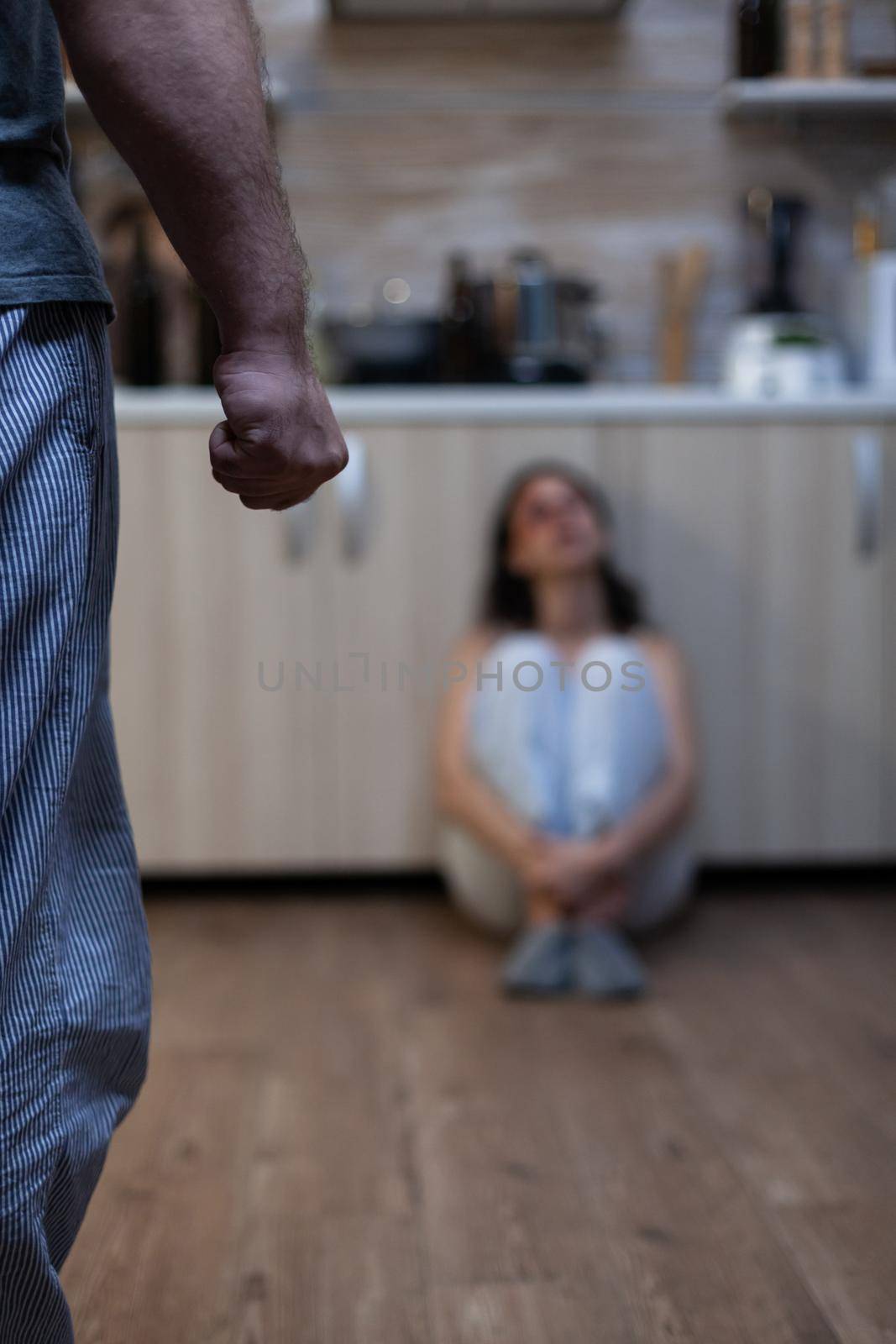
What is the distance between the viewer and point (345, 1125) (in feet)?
5.28

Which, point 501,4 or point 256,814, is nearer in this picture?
point 256,814

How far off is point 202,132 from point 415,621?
1.88 metres

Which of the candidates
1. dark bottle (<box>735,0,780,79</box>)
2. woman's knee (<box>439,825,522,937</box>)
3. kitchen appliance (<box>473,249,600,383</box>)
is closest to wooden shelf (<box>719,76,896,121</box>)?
dark bottle (<box>735,0,780,79</box>)

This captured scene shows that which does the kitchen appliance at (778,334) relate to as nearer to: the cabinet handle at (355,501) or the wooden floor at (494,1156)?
the cabinet handle at (355,501)

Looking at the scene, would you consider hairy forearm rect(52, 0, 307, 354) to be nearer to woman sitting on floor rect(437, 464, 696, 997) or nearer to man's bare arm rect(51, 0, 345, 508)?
man's bare arm rect(51, 0, 345, 508)

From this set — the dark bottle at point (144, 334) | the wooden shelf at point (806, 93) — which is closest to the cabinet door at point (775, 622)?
the wooden shelf at point (806, 93)

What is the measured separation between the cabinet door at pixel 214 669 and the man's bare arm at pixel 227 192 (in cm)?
176

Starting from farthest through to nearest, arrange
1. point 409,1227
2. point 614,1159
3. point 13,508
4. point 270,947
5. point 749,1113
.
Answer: point 270,947 < point 749,1113 < point 614,1159 < point 409,1227 < point 13,508

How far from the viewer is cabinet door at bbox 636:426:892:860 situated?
99.5 inches

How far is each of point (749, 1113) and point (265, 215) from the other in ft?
4.15

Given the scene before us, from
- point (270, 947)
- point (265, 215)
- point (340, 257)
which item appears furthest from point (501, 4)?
point (265, 215)

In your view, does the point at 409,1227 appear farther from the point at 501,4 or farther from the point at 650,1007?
the point at 501,4

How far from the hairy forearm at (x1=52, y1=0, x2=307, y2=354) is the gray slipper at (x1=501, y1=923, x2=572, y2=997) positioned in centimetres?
149

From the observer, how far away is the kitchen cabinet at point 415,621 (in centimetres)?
251
